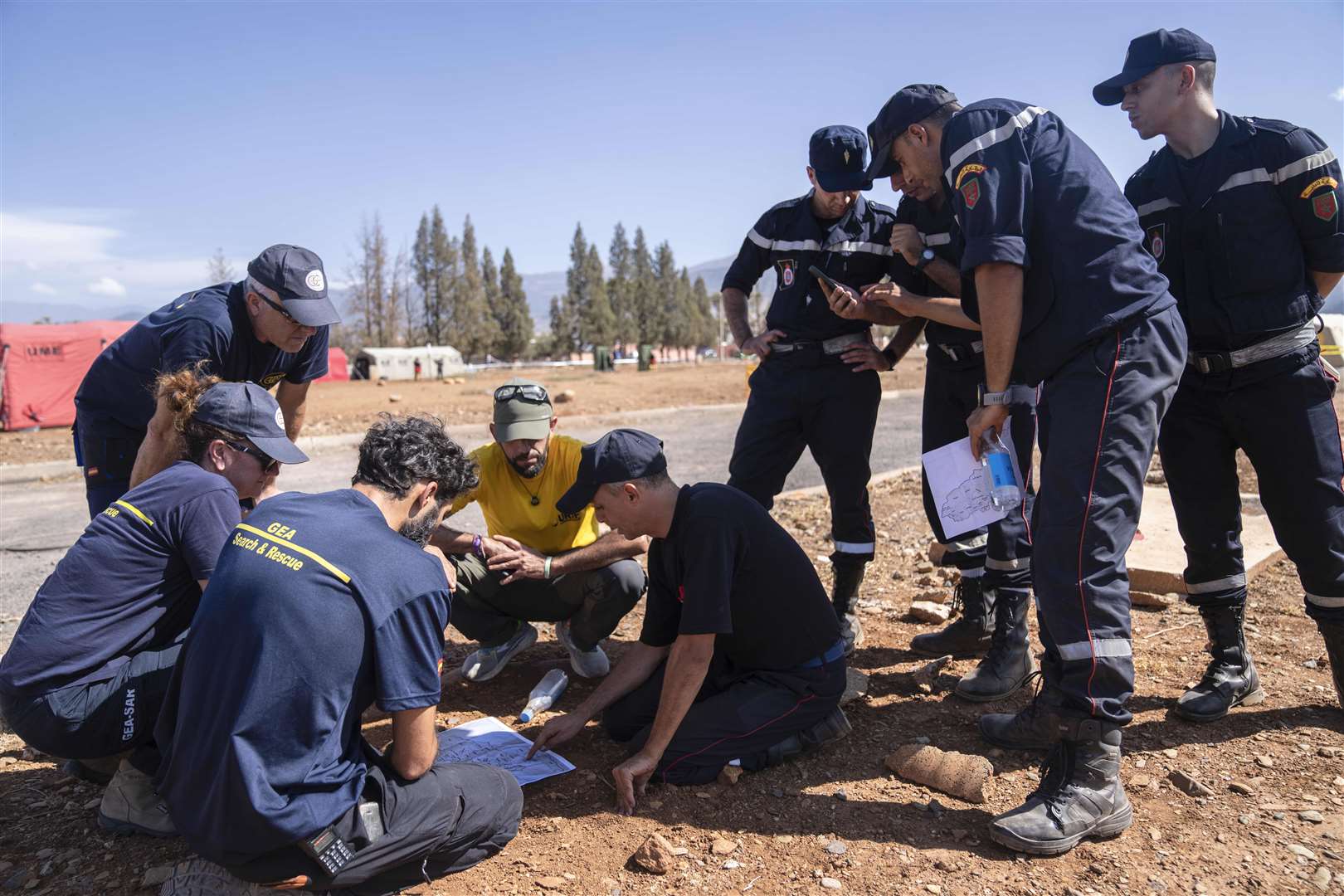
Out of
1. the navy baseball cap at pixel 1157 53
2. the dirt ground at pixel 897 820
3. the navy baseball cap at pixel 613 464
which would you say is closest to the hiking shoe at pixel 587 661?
the dirt ground at pixel 897 820

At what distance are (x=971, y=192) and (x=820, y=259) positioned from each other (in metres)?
1.47

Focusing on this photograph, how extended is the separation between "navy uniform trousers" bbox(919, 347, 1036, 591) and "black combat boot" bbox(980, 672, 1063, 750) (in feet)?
2.02

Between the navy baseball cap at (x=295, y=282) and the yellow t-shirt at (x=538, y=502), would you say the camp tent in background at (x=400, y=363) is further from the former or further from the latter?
the navy baseball cap at (x=295, y=282)

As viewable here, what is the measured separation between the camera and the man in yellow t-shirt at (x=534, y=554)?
393 cm

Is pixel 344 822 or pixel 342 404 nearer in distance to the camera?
pixel 344 822

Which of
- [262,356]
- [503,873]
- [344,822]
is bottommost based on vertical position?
[503,873]

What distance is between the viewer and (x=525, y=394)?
3951 millimetres

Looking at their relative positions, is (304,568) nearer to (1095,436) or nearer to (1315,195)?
(1095,436)

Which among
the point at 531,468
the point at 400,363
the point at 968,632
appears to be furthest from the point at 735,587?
the point at 400,363

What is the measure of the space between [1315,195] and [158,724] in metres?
3.83

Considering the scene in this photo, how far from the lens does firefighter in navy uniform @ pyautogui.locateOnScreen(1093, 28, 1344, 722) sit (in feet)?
10.1

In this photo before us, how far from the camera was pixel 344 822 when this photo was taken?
2.28 m

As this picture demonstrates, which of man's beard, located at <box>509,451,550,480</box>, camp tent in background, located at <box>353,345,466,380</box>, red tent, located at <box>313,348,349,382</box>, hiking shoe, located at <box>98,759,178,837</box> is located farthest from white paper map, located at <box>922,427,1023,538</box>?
camp tent in background, located at <box>353,345,466,380</box>

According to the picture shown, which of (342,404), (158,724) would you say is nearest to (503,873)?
(158,724)
